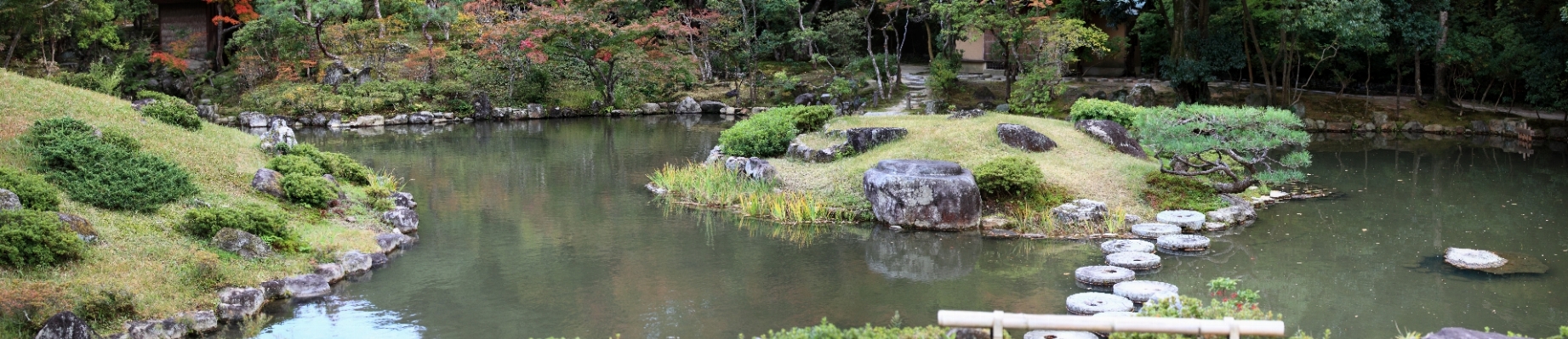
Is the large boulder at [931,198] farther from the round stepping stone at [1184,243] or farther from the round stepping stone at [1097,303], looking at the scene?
the round stepping stone at [1097,303]

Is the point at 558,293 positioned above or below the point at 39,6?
below

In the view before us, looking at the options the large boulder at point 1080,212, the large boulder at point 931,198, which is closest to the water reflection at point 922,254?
the large boulder at point 931,198

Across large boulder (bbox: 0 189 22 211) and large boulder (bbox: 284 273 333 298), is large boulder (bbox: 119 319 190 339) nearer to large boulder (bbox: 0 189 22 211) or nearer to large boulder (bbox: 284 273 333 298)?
large boulder (bbox: 284 273 333 298)

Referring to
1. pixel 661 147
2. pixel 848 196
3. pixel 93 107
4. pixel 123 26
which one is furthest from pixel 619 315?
pixel 123 26

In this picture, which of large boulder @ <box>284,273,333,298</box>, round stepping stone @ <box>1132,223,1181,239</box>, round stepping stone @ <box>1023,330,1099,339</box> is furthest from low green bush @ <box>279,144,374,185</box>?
round stepping stone @ <box>1132,223,1181,239</box>

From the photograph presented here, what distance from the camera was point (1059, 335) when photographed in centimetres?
863

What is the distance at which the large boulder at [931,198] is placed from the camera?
13969 millimetres

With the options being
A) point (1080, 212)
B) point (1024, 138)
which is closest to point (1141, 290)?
point (1080, 212)

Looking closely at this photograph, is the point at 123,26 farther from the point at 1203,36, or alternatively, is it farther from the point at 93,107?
the point at 1203,36

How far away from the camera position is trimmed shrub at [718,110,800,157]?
1848cm

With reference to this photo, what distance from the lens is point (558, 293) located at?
1078cm

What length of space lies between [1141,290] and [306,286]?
842 centimetres

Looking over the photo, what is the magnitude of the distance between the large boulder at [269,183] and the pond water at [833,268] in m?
1.88

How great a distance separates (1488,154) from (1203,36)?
721cm
